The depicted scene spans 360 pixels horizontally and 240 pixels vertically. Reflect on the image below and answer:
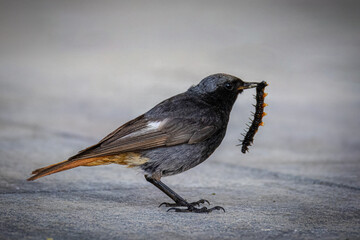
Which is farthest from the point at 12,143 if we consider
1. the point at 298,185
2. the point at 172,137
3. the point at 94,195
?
the point at 298,185

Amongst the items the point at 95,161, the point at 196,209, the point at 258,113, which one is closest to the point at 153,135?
the point at 95,161

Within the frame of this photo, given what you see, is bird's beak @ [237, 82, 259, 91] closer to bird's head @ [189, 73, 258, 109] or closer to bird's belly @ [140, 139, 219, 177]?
bird's head @ [189, 73, 258, 109]

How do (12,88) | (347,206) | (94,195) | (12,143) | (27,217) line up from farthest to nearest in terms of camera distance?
(12,88), (12,143), (94,195), (347,206), (27,217)

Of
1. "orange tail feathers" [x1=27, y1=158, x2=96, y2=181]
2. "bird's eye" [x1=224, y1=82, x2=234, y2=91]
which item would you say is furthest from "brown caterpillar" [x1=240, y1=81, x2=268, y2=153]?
"orange tail feathers" [x1=27, y1=158, x2=96, y2=181]

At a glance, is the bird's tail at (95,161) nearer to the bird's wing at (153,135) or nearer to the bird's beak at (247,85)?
the bird's wing at (153,135)

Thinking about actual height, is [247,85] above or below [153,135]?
above

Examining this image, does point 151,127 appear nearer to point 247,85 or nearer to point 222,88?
point 222,88

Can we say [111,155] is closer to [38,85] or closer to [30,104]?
[30,104]
